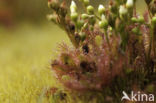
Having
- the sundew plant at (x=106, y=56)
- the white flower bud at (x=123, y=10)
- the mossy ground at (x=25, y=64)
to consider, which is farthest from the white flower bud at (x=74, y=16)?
the white flower bud at (x=123, y=10)

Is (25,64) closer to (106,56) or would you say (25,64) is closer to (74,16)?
(74,16)

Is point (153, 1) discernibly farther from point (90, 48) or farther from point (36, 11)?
point (36, 11)

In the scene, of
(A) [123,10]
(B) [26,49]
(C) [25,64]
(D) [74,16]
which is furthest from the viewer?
(B) [26,49]

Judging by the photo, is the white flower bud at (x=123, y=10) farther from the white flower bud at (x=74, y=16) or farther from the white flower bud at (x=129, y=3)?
the white flower bud at (x=74, y=16)

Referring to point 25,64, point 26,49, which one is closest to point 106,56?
point 25,64

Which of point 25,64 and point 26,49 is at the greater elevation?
point 26,49

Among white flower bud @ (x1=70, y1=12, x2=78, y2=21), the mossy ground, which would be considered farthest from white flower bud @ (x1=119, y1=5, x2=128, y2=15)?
the mossy ground

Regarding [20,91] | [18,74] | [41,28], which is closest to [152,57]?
[20,91]

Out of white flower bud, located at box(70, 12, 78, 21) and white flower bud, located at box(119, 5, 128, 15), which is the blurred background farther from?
white flower bud, located at box(119, 5, 128, 15)
